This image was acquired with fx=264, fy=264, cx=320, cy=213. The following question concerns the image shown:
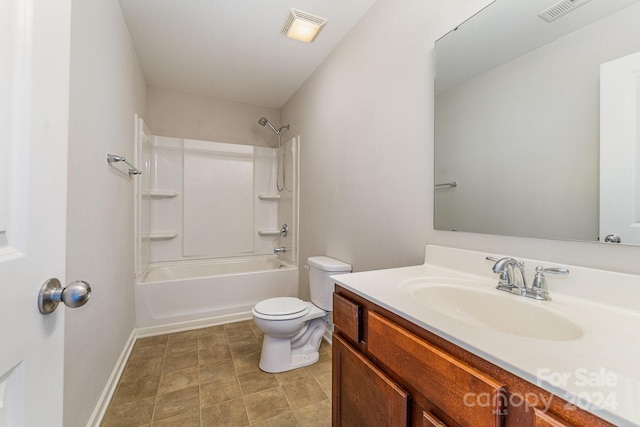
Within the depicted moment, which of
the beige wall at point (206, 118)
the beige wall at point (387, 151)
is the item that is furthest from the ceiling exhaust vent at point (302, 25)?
the beige wall at point (206, 118)

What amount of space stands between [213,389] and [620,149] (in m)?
2.17

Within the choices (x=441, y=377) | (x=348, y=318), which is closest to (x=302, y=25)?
(x=348, y=318)

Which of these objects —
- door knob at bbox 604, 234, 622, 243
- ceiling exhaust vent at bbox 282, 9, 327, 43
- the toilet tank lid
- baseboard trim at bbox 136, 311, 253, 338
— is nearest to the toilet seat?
the toilet tank lid

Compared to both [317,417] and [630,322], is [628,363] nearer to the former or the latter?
[630,322]

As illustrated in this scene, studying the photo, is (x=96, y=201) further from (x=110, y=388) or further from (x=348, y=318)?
(x=348, y=318)

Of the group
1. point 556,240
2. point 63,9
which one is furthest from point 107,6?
point 556,240

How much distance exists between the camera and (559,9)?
0.92m

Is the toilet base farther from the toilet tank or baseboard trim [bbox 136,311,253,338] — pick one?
baseboard trim [bbox 136,311,253,338]

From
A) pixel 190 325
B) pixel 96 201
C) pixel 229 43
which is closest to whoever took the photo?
pixel 96 201

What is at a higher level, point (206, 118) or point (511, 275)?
point (206, 118)

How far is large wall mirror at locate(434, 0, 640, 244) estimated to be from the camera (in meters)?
0.79

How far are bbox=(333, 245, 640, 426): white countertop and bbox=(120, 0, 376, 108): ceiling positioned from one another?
181 cm

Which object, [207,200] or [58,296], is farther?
[207,200]

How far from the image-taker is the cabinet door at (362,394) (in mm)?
747
